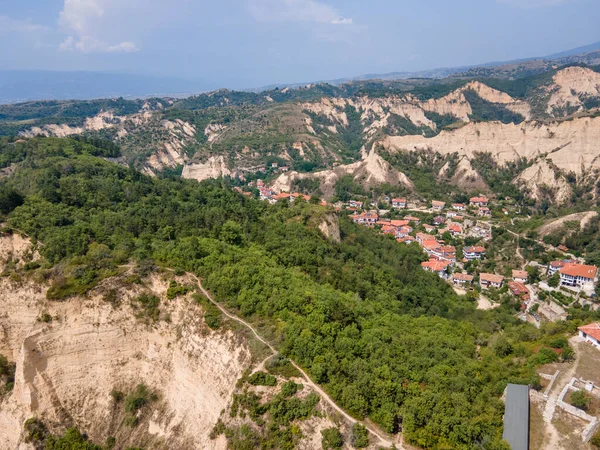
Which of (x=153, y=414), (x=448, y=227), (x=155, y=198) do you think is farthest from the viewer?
(x=448, y=227)

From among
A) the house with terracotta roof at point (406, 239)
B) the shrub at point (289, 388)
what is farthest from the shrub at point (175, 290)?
the house with terracotta roof at point (406, 239)

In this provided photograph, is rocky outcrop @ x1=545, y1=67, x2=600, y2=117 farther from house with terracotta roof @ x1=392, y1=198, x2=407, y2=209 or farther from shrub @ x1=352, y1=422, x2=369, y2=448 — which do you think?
shrub @ x1=352, y1=422, x2=369, y2=448

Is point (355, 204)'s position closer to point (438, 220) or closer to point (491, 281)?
point (438, 220)

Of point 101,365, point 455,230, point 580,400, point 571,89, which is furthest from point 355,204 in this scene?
point 571,89

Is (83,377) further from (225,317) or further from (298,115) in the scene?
(298,115)

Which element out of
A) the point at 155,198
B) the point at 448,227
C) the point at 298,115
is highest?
the point at 298,115

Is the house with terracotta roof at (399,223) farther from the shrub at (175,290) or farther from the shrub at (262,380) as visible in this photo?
the shrub at (262,380)

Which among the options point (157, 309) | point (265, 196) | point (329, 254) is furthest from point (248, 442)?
point (265, 196)
